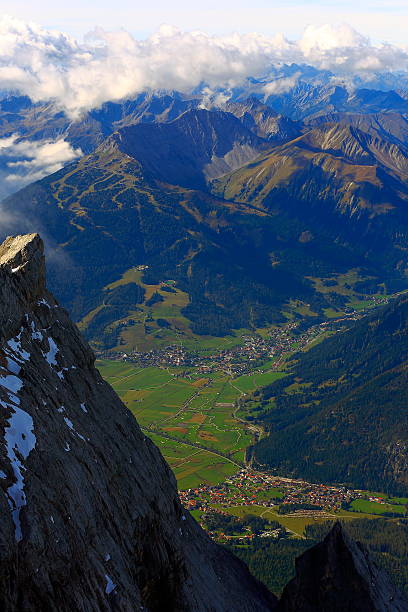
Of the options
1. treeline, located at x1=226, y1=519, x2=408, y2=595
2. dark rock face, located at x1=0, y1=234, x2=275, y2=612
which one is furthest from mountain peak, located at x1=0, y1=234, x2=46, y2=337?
treeline, located at x1=226, y1=519, x2=408, y2=595

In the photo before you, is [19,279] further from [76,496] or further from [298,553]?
[298,553]

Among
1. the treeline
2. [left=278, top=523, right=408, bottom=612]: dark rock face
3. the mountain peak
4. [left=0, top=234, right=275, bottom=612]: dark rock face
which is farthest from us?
the treeline

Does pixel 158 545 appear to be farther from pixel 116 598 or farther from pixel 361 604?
pixel 361 604

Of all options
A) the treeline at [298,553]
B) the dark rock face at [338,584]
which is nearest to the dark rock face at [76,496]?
the dark rock face at [338,584]

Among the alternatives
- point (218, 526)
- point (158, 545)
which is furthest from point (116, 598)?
point (218, 526)

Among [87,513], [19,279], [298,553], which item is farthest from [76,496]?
[298,553]

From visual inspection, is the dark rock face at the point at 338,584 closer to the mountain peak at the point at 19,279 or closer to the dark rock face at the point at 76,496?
the dark rock face at the point at 76,496

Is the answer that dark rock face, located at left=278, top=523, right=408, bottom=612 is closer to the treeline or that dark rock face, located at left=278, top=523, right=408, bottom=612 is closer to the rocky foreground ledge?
the rocky foreground ledge
